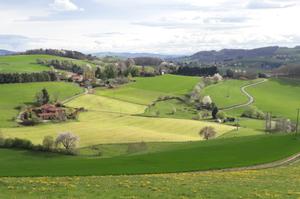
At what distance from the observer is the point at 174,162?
5519cm

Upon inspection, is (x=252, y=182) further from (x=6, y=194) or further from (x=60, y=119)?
(x=60, y=119)

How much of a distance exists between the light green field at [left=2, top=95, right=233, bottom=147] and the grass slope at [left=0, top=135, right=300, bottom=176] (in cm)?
3059

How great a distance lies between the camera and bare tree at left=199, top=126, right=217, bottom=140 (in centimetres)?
11038

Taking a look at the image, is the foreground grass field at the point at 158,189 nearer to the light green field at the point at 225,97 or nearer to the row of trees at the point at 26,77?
the light green field at the point at 225,97

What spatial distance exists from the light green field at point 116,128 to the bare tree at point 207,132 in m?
1.76

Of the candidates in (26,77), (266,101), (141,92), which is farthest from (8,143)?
(266,101)

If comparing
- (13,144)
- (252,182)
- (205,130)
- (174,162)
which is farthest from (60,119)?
(252,182)

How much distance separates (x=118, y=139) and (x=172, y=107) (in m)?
59.6

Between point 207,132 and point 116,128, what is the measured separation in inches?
884

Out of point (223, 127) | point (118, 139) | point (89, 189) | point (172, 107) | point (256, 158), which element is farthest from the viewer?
point (172, 107)

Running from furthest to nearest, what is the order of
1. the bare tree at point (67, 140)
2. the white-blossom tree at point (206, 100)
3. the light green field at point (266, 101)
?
the white-blossom tree at point (206, 100) → the light green field at point (266, 101) → the bare tree at point (67, 140)

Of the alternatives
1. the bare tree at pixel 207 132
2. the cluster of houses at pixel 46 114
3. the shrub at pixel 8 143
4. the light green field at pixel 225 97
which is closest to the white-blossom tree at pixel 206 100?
the light green field at pixel 225 97

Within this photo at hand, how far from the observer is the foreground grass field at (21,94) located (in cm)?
12975

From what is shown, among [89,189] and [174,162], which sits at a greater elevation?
[89,189]
